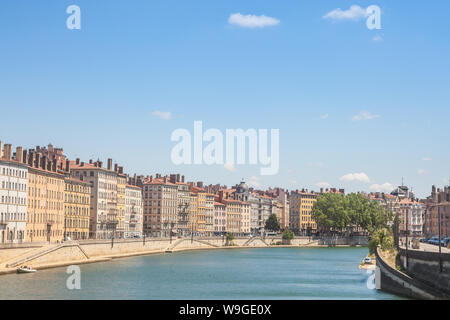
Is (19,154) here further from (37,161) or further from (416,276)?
(416,276)

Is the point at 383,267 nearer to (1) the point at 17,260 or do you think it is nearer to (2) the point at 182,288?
(2) the point at 182,288

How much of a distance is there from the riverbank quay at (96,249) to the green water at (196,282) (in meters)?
2.42

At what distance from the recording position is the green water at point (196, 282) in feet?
202

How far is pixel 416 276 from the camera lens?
58312 millimetres

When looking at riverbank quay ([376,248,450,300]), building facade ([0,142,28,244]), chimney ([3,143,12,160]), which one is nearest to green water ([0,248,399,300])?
riverbank quay ([376,248,450,300])

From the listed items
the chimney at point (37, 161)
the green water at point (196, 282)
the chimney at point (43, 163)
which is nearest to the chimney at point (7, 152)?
the chimney at point (37, 161)

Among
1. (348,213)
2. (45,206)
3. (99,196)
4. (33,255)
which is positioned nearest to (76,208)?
(99,196)

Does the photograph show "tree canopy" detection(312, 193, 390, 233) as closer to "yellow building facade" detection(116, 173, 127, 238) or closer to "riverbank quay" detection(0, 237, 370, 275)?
"riverbank quay" detection(0, 237, 370, 275)

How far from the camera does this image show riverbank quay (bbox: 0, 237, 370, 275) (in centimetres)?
7779

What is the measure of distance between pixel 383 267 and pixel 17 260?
35356mm

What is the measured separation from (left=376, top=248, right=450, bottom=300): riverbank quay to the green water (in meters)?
1.36

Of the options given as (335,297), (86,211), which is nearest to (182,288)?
(335,297)

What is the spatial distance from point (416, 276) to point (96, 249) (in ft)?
173
